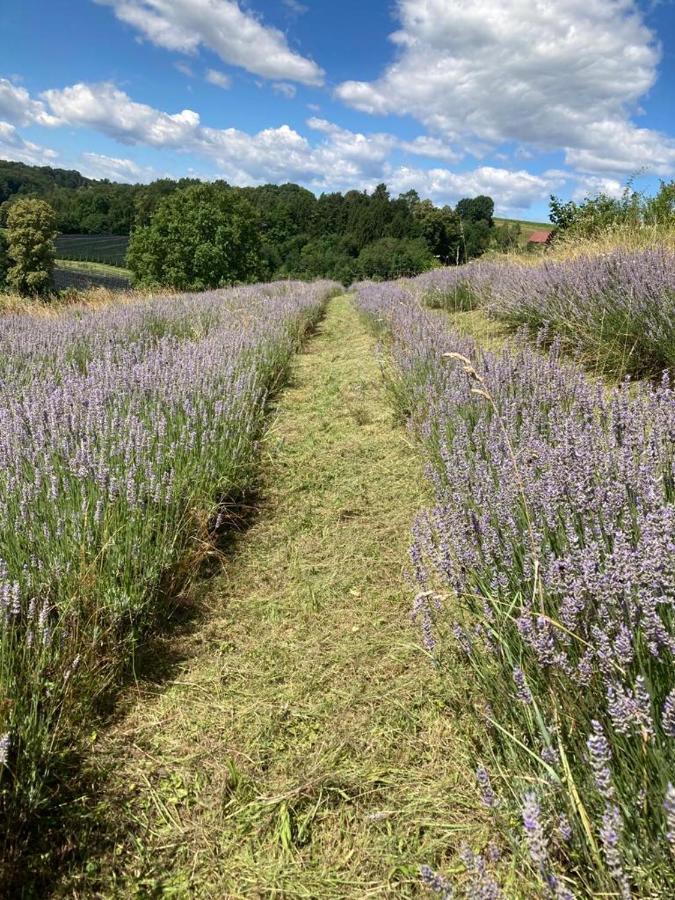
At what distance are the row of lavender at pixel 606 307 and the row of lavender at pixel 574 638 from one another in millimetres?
2340

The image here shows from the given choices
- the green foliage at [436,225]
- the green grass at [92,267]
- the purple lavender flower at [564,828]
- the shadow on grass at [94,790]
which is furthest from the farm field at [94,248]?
the purple lavender flower at [564,828]

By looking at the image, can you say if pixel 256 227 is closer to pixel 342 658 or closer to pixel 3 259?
pixel 3 259

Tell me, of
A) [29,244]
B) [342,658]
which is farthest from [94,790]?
[29,244]

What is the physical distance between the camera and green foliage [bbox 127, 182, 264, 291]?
27.0 m

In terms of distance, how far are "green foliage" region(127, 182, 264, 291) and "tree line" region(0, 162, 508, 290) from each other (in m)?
0.05

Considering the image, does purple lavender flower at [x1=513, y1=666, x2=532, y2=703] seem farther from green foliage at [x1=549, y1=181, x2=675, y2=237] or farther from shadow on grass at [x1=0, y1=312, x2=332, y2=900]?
green foliage at [x1=549, y1=181, x2=675, y2=237]

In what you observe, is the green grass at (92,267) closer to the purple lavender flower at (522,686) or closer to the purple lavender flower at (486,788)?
the purple lavender flower at (522,686)

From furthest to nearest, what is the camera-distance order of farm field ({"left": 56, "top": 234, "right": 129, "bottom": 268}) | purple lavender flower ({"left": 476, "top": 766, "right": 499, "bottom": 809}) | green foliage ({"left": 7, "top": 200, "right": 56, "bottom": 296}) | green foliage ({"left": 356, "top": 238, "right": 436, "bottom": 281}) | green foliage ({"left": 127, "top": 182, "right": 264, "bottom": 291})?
farm field ({"left": 56, "top": 234, "right": 129, "bottom": 268}) → green foliage ({"left": 356, "top": 238, "right": 436, "bottom": 281}) → green foliage ({"left": 7, "top": 200, "right": 56, "bottom": 296}) → green foliage ({"left": 127, "top": 182, "right": 264, "bottom": 291}) → purple lavender flower ({"left": 476, "top": 766, "right": 499, "bottom": 809})

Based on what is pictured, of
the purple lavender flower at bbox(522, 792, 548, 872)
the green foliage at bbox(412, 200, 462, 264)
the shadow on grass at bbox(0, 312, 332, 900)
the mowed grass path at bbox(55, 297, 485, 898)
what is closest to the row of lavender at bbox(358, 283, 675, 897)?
the purple lavender flower at bbox(522, 792, 548, 872)

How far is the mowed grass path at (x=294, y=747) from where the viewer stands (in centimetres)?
146

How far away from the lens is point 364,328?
444 inches

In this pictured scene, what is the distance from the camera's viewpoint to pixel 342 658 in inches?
88.6

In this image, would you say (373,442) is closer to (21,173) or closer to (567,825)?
(567,825)

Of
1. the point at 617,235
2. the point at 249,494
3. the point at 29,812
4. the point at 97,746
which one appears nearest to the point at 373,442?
the point at 249,494
